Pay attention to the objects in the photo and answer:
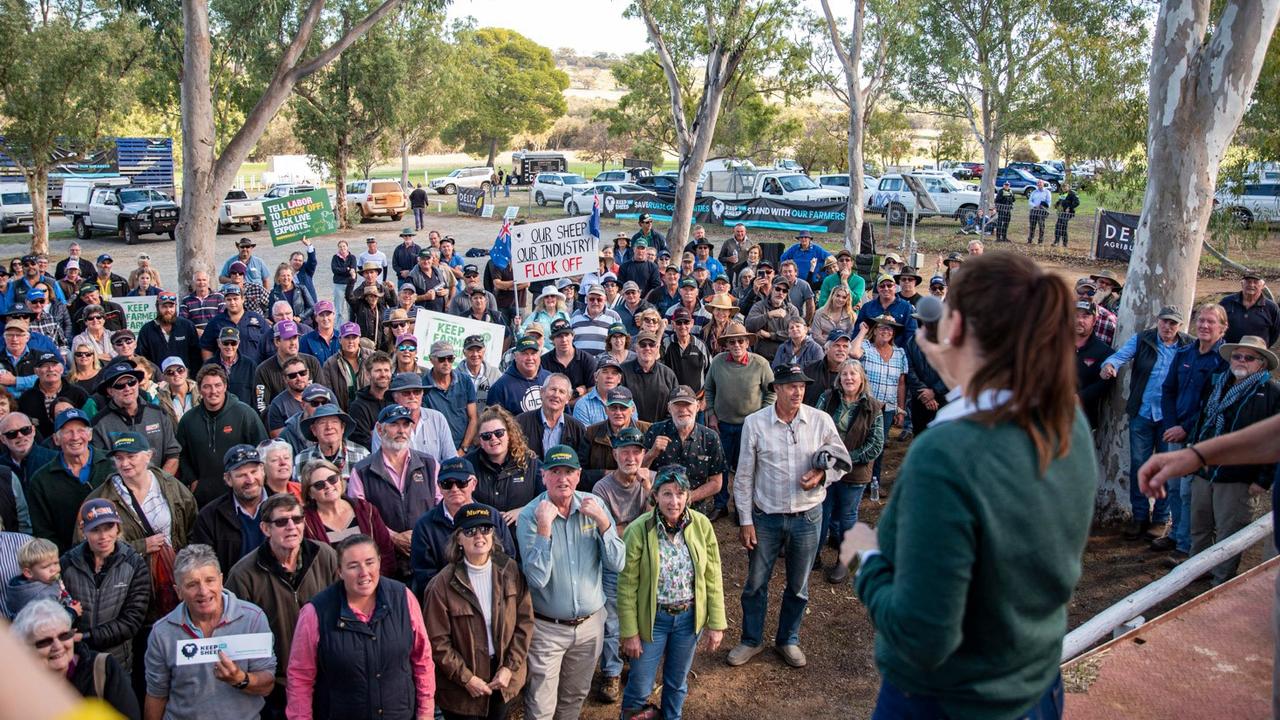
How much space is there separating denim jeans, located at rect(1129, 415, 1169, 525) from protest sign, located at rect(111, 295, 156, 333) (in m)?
10.9

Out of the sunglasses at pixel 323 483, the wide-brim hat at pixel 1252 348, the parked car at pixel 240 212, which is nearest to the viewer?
the sunglasses at pixel 323 483

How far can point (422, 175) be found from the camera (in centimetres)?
6519

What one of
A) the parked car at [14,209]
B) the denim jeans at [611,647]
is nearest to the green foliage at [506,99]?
the parked car at [14,209]

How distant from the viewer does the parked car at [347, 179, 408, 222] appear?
123 ft

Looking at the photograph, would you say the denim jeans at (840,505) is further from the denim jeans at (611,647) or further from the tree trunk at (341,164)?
the tree trunk at (341,164)

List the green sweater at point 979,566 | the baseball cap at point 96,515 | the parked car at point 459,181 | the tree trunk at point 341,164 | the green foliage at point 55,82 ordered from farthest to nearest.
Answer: the parked car at point 459,181 < the tree trunk at point 341,164 < the green foliage at point 55,82 < the baseball cap at point 96,515 < the green sweater at point 979,566

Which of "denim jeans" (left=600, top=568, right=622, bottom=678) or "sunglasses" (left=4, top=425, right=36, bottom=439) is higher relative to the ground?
"sunglasses" (left=4, top=425, right=36, bottom=439)

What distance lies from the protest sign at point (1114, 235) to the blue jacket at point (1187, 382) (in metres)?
15.8

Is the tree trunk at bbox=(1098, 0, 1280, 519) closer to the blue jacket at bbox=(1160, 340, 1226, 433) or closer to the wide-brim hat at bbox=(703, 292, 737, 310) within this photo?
the blue jacket at bbox=(1160, 340, 1226, 433)

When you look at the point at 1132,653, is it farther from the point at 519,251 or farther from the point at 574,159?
the point at 574,159

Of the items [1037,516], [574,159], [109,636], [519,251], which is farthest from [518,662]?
[574,159]

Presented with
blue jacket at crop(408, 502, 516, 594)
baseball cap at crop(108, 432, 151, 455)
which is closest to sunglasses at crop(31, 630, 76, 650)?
baseball cap at crop(108, 432, 151, 455)

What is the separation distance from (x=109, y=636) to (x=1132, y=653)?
17.5ft

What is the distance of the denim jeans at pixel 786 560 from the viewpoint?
6633 millimetres
